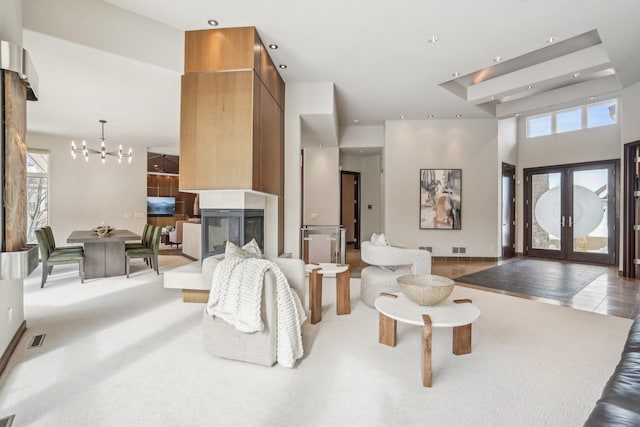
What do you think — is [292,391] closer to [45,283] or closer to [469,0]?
[469,0]

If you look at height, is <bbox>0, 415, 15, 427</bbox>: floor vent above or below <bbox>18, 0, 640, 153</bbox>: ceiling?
below

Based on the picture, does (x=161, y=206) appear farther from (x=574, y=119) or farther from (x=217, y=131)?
(x=574, y=119)

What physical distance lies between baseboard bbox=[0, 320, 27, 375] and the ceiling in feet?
9.35

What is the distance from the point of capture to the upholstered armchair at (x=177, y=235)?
9.42 m

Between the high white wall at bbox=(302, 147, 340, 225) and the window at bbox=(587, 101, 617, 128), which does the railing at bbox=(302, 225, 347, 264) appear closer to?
the high white wall at bbox=(302, 147, 340, 225)

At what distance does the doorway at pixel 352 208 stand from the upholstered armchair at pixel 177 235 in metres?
4.91

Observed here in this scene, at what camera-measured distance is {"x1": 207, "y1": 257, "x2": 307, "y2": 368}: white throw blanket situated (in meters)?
2.31

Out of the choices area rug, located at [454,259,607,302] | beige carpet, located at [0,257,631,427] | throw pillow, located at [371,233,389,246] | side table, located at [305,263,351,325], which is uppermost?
throw pillow, located at [371,233,389,246]

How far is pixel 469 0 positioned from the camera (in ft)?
10.5

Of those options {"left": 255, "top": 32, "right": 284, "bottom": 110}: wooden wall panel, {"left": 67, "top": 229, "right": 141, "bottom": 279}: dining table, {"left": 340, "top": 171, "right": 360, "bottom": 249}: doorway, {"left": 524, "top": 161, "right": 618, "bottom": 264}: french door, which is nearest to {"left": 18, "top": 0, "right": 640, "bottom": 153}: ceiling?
{"left": 255, "top": 32, "right": 284, "bottom": 110}: wooden wall panel

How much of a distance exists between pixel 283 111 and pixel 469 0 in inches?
116

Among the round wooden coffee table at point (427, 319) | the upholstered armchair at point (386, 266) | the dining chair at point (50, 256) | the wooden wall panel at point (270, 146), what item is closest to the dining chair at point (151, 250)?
the dining chair at point (50, 256)

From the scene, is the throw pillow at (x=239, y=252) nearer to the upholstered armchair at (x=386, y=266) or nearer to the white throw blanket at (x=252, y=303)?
the white throw blanket at (x=252, y=303)

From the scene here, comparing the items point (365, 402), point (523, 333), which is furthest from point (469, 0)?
point (365, 402)
